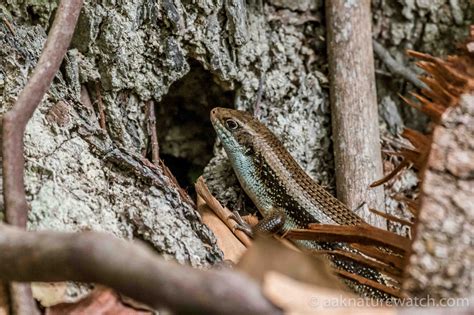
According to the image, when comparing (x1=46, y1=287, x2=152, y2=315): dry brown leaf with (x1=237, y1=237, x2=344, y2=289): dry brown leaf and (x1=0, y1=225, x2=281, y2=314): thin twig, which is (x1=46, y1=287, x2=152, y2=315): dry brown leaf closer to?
(x1=0, y1=225, x2=281, y2=314): thin twig

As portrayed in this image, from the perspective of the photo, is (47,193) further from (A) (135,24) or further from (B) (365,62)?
(B) (365,62)

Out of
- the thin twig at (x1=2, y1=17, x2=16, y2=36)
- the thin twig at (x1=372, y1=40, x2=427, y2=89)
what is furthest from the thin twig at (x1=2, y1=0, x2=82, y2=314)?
the thin twig at (x1=372, y1=40, x2=427, y2=89)

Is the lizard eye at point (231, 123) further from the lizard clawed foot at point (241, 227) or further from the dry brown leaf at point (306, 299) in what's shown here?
the dry brown leaf at point (306, 299)

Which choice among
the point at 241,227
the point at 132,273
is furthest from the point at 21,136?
the point at 241,227

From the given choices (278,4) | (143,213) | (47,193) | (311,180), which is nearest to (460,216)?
(143,213)

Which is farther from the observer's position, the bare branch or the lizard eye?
the lizard eye

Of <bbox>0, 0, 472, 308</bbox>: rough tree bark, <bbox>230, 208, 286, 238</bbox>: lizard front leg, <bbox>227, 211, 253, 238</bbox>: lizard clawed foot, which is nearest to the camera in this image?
<bbox>0, 0, 472, 308</bbox>: rough tree bark
